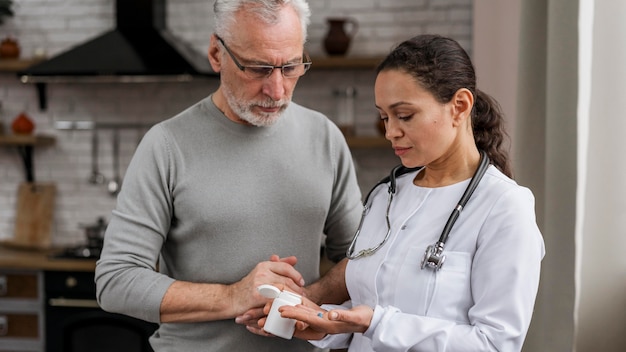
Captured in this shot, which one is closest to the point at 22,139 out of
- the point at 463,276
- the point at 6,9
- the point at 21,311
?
the point at 6,9

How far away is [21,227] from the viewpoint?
4.26 m

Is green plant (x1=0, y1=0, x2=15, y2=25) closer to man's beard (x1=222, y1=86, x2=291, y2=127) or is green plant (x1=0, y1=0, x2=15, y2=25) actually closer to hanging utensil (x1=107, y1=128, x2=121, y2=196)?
hanging utensil (x1=107, y1=128, x2=121, y2=196)

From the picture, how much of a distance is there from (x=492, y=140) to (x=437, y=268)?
0.33 m

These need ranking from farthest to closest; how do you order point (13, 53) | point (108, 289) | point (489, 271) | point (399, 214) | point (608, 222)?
1. point (13, 53)
2. point (608, 222)
3. point (108, 289)
4. point (399, 214)
5. point (489, 271)

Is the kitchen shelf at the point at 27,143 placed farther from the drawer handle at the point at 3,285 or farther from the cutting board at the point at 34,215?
the drawer handle at the point at 3,285

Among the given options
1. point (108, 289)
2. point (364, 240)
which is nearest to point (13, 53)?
point (108, 289)

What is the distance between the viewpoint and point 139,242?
1599 millimetres

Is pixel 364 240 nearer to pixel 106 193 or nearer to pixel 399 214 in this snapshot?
pixel 399 214

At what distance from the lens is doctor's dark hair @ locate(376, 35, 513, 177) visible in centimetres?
134

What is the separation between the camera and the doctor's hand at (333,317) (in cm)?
132

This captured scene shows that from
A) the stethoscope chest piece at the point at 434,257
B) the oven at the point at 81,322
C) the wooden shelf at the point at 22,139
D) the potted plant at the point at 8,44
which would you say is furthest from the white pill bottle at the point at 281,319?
the potted plant at the point at 8,44

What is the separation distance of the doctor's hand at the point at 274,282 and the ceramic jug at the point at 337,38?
2.44 meters

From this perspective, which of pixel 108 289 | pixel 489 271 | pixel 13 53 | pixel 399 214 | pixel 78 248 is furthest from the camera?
pixel 13 53

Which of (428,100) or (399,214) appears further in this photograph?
(399,214)
